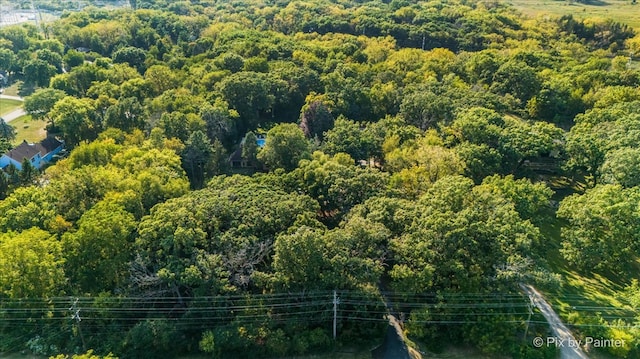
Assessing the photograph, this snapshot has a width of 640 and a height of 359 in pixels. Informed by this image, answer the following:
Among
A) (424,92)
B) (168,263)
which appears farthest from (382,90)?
(168,263)

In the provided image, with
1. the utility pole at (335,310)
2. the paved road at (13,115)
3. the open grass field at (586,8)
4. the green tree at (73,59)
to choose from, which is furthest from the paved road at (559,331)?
the open grass field at (586,8)

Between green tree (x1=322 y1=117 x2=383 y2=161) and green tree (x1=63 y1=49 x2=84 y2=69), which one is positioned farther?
green tree (x1=63 y1=49 x2=84 y2=69)

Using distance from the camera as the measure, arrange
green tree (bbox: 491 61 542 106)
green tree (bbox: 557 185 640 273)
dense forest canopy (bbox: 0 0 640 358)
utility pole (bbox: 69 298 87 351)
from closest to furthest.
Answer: utility pole (bbox: 69 298 87 351)
dense forest canopy (bbox: 0 0 640 358)
green tree (bbox: 557 185 640 273)
green tree (bbox: 491 61 542 106)

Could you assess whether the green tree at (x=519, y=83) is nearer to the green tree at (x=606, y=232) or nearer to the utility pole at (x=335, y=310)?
the green tree at (x=606, y=232)

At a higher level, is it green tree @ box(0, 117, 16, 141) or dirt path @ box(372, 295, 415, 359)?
green tree @ box(0, 117, 16, 141)

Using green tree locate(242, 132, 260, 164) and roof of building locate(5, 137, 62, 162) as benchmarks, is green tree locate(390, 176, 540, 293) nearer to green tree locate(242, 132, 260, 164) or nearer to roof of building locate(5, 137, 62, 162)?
green tree locate(242, 132, 260, 164)

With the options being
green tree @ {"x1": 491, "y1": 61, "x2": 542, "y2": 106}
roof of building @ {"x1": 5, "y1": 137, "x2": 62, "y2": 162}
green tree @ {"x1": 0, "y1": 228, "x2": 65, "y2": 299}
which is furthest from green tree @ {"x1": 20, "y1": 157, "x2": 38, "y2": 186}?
green tree @ {"x1": 491, "y1": 61, "x2": 542, "y2": 106}
